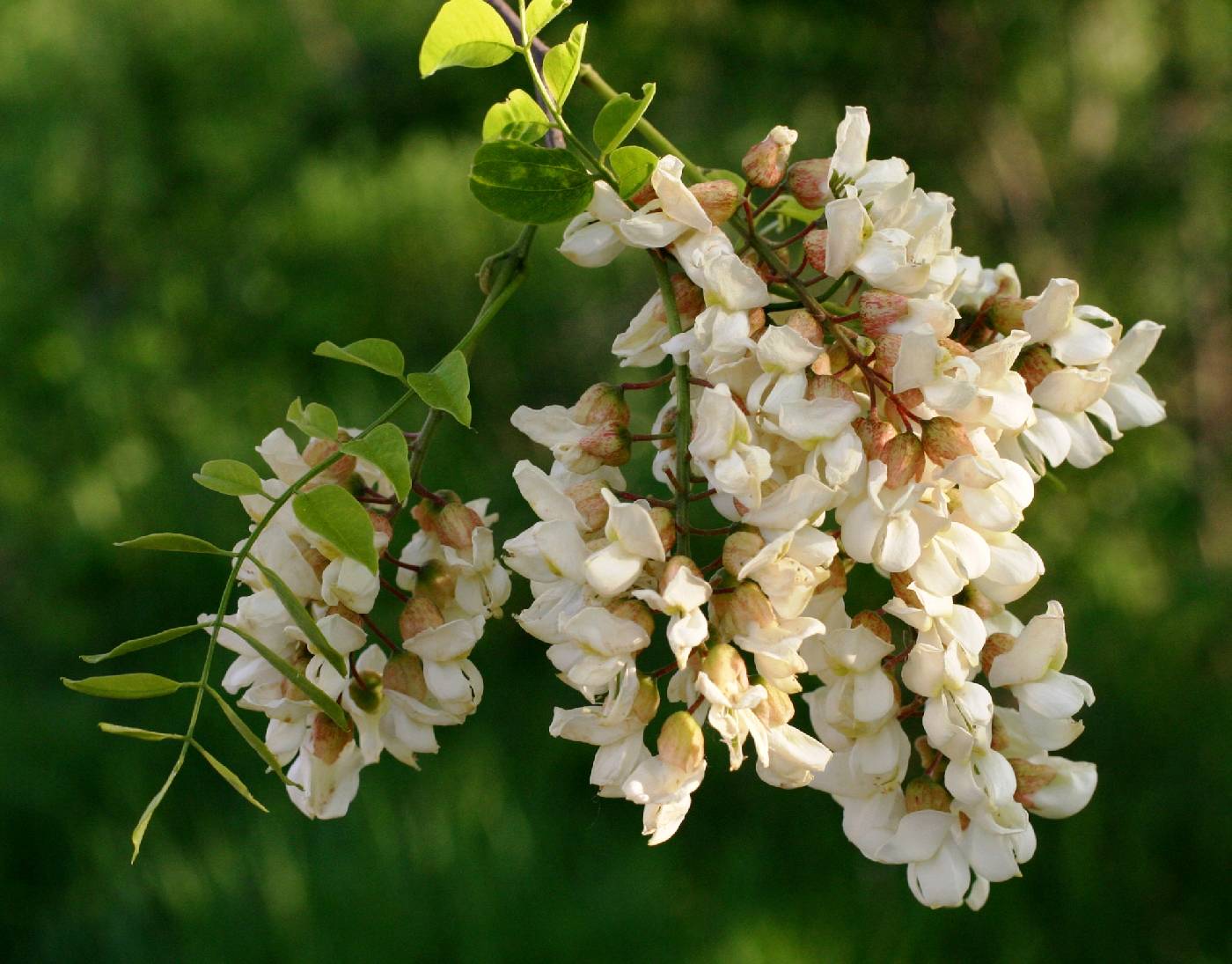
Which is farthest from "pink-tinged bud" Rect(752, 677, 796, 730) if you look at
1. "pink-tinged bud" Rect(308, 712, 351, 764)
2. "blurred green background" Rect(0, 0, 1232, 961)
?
"blurred green background" Rect(0, 0, 1232, 961)

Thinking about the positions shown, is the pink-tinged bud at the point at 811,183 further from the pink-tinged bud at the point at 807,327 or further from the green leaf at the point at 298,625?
the green leaf at the point at 298,625

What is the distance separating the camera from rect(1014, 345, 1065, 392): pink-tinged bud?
33 cm

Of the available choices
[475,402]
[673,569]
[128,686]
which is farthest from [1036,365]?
[475,402]

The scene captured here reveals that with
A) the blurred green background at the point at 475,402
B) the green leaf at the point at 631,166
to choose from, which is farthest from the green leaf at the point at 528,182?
the blurred green background at the point at 475,402

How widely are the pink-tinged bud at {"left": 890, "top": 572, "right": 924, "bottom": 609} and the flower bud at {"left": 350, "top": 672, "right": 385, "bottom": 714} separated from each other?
0.42 ft

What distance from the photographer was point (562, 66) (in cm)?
32

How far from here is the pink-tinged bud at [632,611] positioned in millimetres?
280

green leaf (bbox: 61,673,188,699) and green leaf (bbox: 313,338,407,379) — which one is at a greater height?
green leaf (bbox: 313,338,407,379)

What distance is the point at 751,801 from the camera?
1478mm

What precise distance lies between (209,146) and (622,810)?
4.39 ft

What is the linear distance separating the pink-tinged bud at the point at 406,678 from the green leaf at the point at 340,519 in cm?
4

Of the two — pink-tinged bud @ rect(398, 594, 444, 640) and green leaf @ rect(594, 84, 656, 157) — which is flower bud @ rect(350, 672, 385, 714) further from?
green leaf @ rect(594, 84, 656, 157)

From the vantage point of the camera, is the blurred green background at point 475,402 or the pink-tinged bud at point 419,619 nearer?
the pink-tinged bud at point 419,619

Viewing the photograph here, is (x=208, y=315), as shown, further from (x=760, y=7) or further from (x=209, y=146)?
(x=760, y=7)
